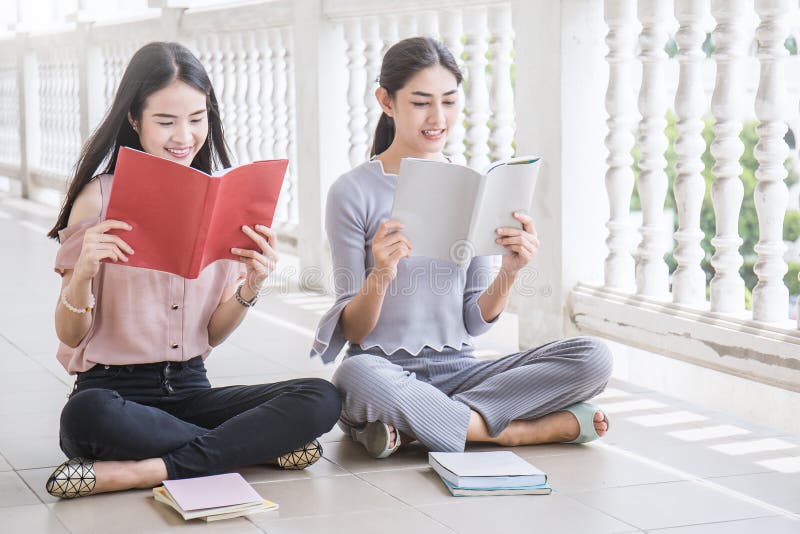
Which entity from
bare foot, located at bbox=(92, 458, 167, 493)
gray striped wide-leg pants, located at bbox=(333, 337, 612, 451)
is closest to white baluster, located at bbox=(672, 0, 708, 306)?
gray striped wide-leg pants, located at bbox=(333, 337, 612, 451)

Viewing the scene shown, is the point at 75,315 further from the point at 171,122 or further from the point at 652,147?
the point at 652,147

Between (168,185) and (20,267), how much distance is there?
383 cm

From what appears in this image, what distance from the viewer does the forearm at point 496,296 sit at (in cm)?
275

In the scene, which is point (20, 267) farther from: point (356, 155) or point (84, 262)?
point (84, 262)

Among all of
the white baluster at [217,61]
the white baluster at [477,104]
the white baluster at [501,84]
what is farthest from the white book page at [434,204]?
the white baluster at [217,61]

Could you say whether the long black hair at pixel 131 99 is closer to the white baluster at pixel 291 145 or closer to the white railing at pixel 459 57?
the white railing at pixel 459 57

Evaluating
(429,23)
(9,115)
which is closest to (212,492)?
(429,23)

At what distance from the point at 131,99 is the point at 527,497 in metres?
1.16

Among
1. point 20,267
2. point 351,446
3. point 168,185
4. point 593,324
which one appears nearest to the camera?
point 168,185

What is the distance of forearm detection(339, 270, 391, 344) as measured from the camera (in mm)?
2613

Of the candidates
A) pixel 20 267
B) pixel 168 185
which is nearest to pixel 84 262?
pixel 168 185

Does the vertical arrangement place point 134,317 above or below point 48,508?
above

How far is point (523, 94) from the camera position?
12.9 feet

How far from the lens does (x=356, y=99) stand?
528 cm
